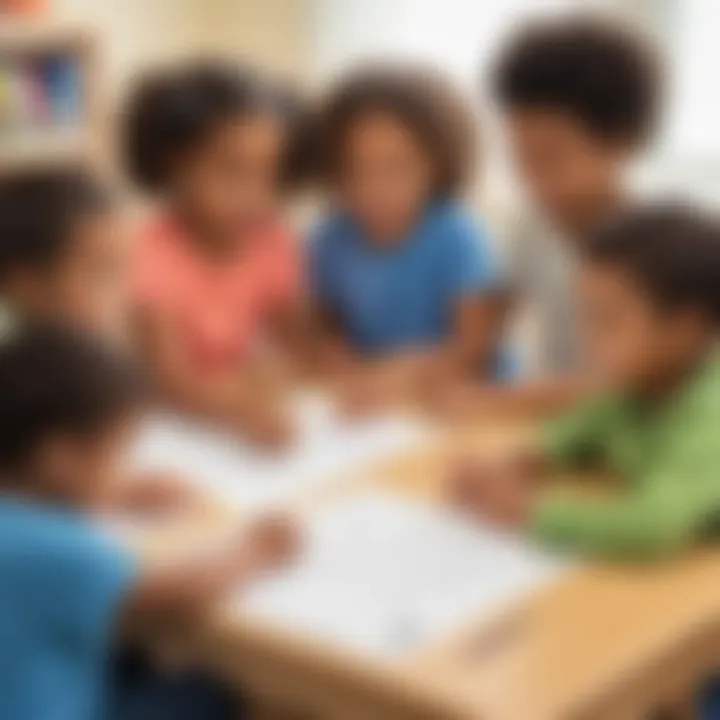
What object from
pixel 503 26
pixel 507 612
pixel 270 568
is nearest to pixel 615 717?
pixel 507 612

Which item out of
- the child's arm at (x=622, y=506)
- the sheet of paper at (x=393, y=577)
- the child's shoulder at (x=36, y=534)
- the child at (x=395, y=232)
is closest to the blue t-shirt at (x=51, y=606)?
the child's shoulder at (x=36, y=534)

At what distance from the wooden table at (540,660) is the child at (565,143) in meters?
0.55

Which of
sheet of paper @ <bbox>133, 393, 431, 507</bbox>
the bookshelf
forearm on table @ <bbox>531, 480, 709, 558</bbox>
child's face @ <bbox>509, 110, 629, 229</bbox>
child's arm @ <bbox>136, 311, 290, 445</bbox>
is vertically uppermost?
the bookshelf

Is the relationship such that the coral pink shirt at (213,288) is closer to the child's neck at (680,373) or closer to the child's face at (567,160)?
the child's face at (567,160)

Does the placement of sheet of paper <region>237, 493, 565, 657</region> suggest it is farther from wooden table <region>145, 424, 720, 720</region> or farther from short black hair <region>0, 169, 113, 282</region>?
short black hair <region>0, 169, 113, 282</region>

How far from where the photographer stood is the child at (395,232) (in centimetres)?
178

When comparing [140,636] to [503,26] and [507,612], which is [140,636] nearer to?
[507,612]

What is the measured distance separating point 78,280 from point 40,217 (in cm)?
8

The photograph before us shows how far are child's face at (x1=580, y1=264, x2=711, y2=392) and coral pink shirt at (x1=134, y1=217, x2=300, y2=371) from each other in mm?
604

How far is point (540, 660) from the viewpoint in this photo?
99 cm

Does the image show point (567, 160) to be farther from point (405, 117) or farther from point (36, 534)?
point (36, 534)

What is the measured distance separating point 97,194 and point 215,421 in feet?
1.33

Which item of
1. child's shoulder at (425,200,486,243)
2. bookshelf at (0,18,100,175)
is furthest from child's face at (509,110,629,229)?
bookshelf at (0,18,100,175)

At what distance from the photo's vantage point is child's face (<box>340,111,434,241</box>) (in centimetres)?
177
